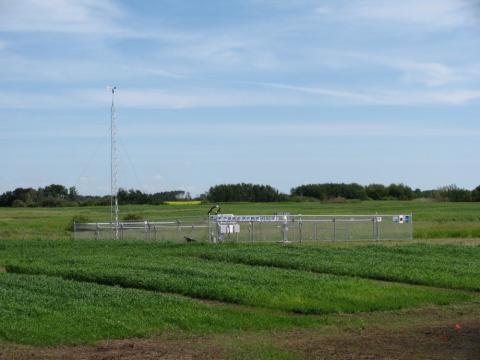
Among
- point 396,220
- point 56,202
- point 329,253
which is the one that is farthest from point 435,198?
point 329,253

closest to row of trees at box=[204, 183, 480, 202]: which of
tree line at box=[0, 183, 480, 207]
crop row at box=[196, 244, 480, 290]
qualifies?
tree line at box=[0, 183, 480, 207]

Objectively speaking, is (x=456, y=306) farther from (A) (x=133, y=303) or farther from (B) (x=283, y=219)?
(B) (x=283, y=219)

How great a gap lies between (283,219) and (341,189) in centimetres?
8898

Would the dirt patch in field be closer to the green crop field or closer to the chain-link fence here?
the green crop field

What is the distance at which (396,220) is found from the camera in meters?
38.2

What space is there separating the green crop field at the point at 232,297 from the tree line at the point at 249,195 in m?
78.0

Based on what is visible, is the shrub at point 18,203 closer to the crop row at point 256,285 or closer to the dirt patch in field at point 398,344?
the crop row at point 256,285

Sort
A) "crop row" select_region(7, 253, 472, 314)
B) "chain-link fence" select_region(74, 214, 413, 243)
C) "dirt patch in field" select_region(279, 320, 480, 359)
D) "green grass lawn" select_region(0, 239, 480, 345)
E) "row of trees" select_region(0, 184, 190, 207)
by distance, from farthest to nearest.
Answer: "row of trees" select_region(0, 184, 190, 207) < "chain-link fence" select_region(74, 214, 413, 243) < "crop row" select_region(7, 253, 472, 314) < "green grass lawn" select_region(0, 239, 480, 345) < "dirt patch in field" select_region(279, 320, 480, 359)

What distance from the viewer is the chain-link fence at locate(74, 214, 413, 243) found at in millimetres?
36428

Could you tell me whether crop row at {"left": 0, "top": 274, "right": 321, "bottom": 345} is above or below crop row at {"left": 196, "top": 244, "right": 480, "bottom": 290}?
below

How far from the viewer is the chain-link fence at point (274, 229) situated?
3643 centimetres

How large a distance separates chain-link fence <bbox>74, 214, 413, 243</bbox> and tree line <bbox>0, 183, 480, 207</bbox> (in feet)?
194

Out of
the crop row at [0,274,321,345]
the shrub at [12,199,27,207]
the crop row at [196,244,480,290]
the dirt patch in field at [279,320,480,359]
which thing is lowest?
the dirt patch in field at [279,320,480,359]

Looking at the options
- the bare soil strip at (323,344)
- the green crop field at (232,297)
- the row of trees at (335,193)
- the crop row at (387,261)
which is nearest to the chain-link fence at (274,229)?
the crop row at (387,261)
